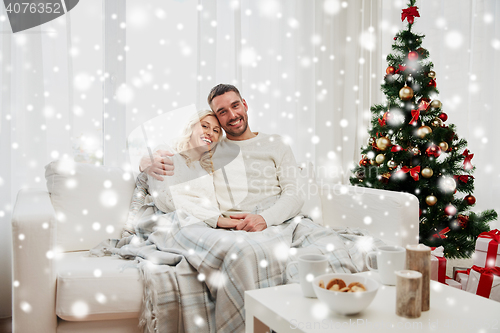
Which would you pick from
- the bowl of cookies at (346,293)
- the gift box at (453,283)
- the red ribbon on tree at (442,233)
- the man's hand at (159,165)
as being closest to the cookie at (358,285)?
the bowl of cookies at (346,293)

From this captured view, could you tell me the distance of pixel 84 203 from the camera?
67.3 inches

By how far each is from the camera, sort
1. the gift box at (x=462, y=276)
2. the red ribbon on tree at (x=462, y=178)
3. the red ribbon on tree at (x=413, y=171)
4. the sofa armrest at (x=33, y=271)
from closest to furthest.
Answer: the sofa armrest at (x=33, y=271)
the gift box at (x=462, y=276)
the red ribbon on tree at (x=413, y=171)
the red ribbon on tree at (x=462, y=178)

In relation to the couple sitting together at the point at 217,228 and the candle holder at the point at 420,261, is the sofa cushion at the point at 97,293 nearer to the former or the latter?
the couple sitting together at the point at 217,228

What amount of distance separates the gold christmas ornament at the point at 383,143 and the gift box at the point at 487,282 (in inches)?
31.8

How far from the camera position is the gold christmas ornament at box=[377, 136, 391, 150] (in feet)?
7.39

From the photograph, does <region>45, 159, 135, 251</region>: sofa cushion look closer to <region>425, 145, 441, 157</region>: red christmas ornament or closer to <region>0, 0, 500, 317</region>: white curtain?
<region>0, 0, 500, 317</region>: white curtain

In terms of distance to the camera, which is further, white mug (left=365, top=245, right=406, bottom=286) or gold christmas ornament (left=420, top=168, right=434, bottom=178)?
gold christmas ornament (left=420, top=168, right=434, bottom=178)

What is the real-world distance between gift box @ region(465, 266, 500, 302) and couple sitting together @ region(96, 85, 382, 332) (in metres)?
0.57

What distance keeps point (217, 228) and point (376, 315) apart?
91cm

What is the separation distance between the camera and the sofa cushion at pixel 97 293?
124 centimetres

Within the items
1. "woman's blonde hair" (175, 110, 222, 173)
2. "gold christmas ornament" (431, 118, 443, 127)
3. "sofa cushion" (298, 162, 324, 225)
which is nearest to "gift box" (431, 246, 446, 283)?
"sofa cushion" (298, 162, 324, 225)

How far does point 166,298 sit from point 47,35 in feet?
5.00

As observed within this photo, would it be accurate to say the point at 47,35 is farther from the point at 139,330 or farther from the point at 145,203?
the point at 139,330

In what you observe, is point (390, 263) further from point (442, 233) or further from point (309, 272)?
point (442, 233)
